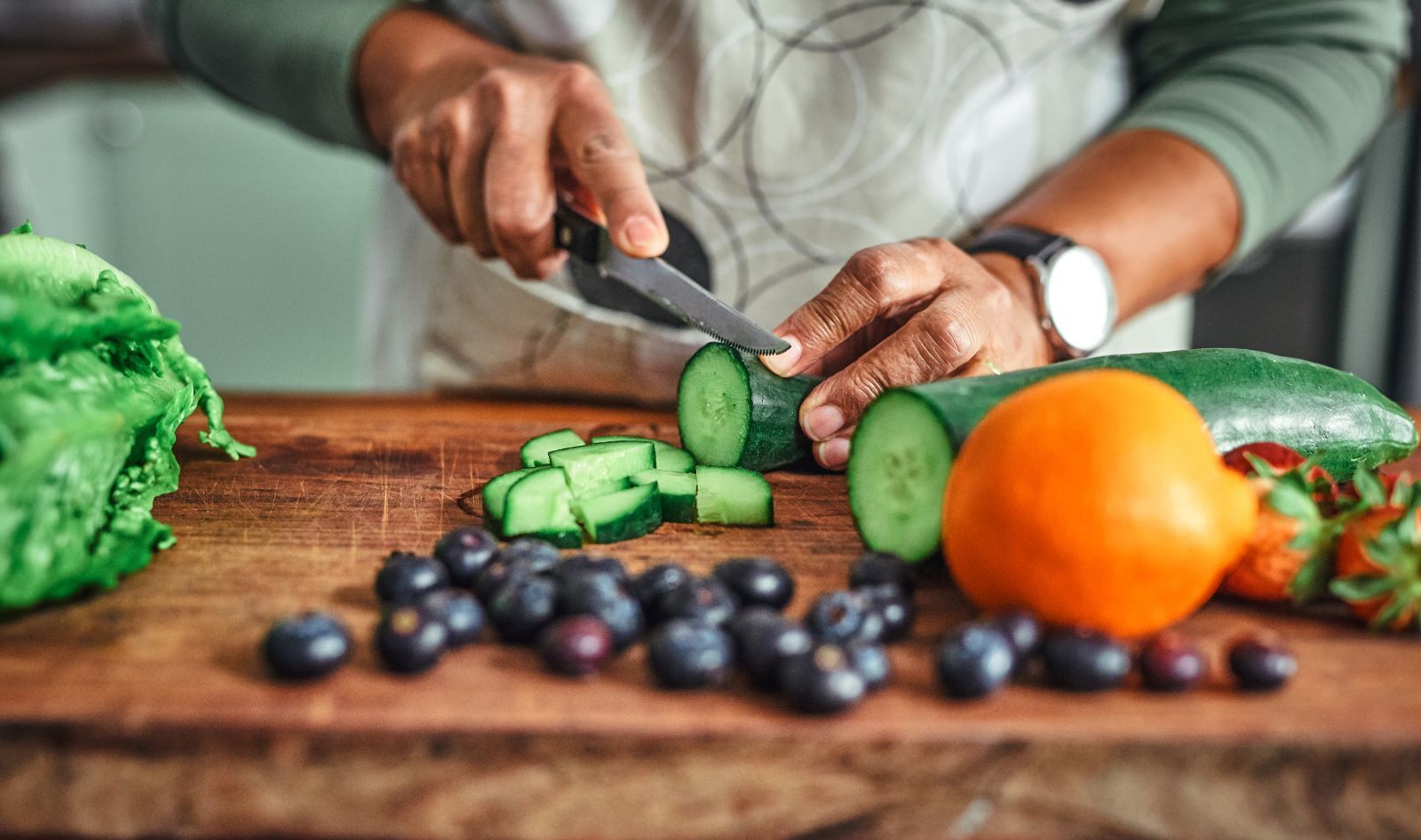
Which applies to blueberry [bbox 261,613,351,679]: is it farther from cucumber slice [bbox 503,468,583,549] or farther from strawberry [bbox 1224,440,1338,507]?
strawberry [bbox 1224,440,1338,507]

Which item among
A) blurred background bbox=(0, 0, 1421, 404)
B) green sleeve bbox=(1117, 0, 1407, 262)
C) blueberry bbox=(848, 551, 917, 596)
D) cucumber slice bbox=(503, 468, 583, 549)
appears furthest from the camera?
blurred background bbox=(0, 0, 1421, 404)

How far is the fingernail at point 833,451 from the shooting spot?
1.58 meters

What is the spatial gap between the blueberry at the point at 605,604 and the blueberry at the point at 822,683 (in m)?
0.16

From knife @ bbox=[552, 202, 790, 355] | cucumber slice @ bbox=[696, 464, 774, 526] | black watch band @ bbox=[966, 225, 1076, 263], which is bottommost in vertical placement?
cucumber slice @ bbox=[696, 464, 774, 526]

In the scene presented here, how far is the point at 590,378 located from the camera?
2217 millimetres

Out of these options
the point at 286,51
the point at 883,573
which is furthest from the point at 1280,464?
the point at 286,51

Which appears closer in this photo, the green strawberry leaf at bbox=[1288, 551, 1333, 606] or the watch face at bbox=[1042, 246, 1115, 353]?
the green strawberry leaf at bbox=[1288, 551, 1333, 606]

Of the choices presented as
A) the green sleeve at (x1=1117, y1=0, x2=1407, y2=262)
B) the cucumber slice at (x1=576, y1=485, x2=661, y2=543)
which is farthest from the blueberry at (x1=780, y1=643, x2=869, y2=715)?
the green sleeve at (x1=1117, y1=0, x2=1407, y2=262)

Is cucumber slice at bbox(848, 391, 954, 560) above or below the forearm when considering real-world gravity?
below

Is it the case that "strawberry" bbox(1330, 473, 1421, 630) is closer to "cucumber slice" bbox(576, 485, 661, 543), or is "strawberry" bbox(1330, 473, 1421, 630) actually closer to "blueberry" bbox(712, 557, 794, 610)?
"blueberry" bbox(712, 557, 794, 610)

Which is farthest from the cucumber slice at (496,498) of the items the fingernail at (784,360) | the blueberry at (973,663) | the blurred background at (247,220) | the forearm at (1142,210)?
the blurred background at (247,220)

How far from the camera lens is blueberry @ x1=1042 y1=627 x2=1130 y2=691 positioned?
2.95 ft

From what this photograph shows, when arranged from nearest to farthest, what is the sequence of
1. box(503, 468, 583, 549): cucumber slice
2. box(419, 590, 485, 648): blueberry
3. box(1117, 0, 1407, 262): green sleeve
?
box(419, 590, 485, 648): blueberry → box(503, 468, 583, 549): cucumber slice → box(1117, 0, 1407, 262): green sleeve

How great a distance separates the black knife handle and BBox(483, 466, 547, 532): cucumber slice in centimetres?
49
